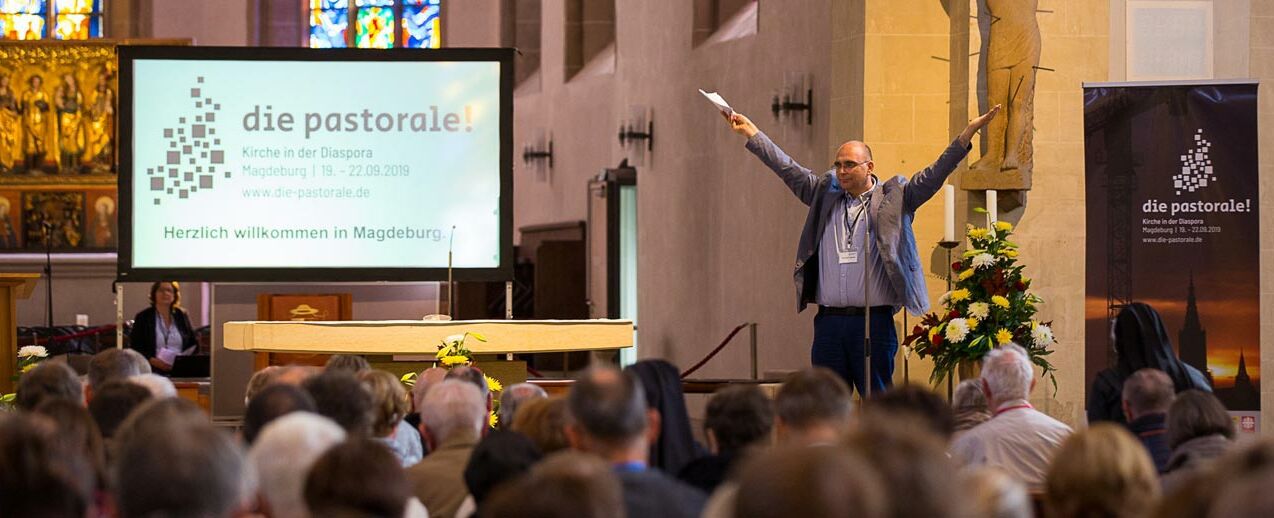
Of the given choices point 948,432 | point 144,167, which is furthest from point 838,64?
point 948,432

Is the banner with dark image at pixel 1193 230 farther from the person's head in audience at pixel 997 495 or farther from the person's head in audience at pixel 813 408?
the person's head in audience at pixel 997 495

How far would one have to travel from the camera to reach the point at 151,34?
21.1m

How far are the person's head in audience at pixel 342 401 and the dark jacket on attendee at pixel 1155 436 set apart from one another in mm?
2391

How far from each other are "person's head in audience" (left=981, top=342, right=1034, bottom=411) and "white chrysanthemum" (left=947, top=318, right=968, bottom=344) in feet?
10.6

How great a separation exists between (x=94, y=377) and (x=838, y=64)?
20.1ft

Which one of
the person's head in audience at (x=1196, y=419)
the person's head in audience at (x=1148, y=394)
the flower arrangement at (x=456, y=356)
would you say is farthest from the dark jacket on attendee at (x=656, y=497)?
the flower arrangement at (x=456, y=356)

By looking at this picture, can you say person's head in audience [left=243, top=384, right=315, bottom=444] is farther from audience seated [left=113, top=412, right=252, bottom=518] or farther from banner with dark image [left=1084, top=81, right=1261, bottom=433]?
banner with dark image [left=1084, top=81, right=1261, bottom=433]

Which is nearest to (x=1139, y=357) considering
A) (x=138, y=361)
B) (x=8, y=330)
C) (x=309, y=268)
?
(x=138, y=361)

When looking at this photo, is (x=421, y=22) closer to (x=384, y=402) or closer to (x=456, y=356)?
(x=456, y=356)

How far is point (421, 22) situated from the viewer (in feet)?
70.0

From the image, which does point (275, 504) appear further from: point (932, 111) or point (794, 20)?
point (794, 20)

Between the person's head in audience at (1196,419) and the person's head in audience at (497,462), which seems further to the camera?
the person's head in audience at (1196,419)

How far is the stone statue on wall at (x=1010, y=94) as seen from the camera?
1021 cm

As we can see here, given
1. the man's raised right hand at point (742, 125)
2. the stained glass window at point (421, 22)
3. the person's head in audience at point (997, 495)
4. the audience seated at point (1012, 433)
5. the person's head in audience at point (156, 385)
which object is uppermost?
the stained glass window at point (421, 22)
